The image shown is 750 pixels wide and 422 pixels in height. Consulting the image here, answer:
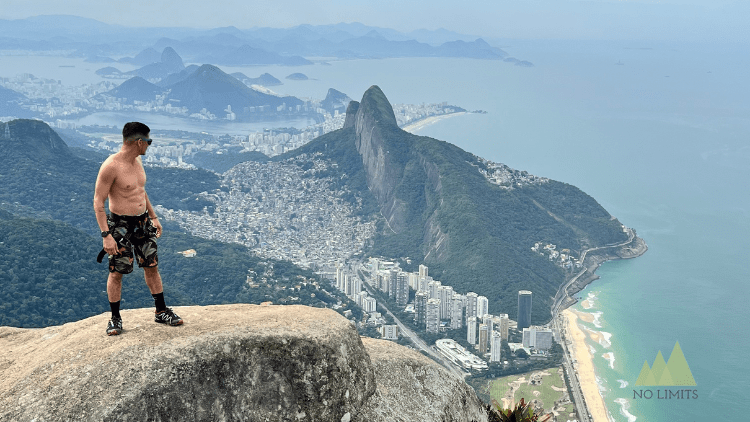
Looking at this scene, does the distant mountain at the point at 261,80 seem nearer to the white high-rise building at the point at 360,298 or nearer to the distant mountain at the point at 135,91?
the distant mountain at the point at 135,91

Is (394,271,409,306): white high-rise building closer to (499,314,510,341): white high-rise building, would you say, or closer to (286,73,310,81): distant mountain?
(499,314,510,341): white high-rise building

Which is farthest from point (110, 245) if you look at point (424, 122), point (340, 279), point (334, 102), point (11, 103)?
point (11, 103)

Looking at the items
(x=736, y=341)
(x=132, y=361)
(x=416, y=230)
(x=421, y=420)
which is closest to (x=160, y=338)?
(x=132, y=361)

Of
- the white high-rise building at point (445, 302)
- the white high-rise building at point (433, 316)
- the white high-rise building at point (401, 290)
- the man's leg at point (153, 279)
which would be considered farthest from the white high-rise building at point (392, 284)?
the man's leg at point (153, 279)

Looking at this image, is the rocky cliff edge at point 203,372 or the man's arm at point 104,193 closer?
the rocky cliff edge at point 203,372

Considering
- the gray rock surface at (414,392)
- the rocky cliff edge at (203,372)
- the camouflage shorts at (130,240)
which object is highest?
the camouflage shorts at (130,240)
